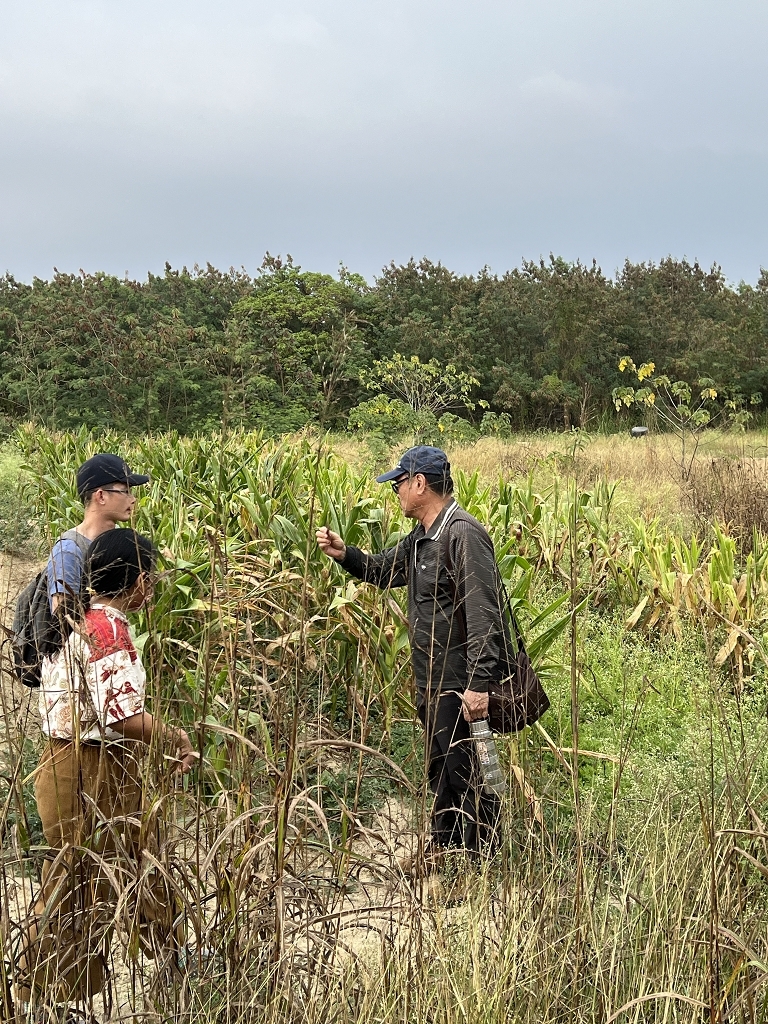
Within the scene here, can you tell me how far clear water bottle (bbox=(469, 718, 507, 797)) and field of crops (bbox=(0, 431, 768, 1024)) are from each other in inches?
4.7

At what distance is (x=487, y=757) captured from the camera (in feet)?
11.2

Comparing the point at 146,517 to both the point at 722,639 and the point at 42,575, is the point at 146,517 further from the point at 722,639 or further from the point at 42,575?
the point at 722,639

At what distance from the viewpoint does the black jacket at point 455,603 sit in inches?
138

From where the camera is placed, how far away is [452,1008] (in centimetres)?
210

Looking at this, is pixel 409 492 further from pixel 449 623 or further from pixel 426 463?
pixel 449 623

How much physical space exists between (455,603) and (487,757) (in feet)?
1.98

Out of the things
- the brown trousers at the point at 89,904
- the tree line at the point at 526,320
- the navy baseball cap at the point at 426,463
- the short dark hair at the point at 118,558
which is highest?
the tree line at the point at 526,320

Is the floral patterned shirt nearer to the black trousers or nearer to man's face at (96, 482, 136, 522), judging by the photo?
man's face at (96, 482, 136, 522)

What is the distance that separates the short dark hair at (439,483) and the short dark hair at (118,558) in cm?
154

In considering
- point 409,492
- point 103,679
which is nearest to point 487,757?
point 409,492

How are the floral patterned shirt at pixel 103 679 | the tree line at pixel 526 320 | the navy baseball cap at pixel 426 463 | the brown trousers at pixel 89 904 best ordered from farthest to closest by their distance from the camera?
1. the tree line at pixel 526 320
2. the navy baseball cap at pixel 426 463
3. the floral patterned shirt at pixel 103 679
4. the brown trousers at pixel 89 904

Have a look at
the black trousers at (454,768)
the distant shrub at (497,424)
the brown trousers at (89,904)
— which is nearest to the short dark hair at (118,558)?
the brown trousers at (89,904)

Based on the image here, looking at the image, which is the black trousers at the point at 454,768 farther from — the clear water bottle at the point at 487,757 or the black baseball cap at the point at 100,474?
the black baseball cap at the point at 100,474

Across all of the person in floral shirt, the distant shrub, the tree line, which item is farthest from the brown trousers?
the tree line
